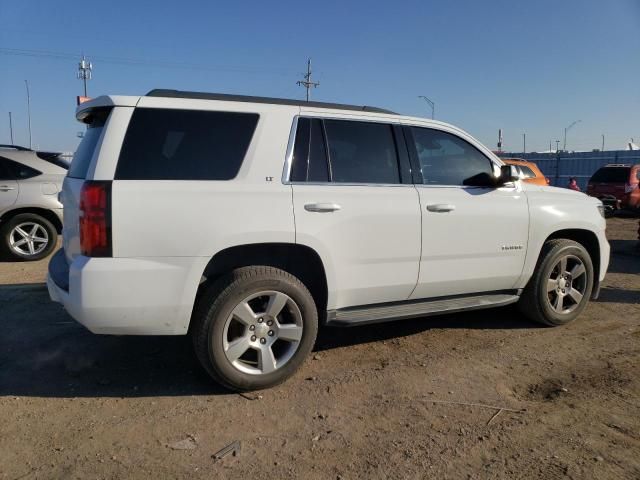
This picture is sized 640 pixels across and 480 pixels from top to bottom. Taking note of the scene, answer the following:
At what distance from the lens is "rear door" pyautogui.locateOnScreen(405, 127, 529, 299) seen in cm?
411

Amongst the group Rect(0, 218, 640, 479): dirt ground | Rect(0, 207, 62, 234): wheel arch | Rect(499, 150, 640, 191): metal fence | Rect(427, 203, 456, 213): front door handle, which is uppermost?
Rect(499, 150, 640, 191): metal fence

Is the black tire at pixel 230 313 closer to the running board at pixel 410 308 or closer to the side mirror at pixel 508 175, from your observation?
the running board at pixel 410 308

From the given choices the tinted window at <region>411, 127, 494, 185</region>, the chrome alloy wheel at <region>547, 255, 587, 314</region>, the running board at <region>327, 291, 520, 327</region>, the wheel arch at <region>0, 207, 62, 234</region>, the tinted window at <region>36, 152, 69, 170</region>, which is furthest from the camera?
the tinted window at <region>36, 152, 69, 170</region>

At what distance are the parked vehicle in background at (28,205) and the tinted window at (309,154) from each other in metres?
5.32

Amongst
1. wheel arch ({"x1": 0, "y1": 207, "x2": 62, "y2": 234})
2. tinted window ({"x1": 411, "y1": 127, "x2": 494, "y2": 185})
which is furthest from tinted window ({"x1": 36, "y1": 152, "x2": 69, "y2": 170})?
tinted window ({"x1": 411, "y1": 127, "x2": 494, "y2": 185})

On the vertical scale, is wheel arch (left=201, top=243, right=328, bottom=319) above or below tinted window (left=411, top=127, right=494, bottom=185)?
below

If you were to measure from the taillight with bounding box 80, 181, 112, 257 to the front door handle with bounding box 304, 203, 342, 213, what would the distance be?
48.8 inches

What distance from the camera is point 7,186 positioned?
25.1 ft

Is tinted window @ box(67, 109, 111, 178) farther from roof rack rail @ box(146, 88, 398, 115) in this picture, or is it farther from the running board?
the running board

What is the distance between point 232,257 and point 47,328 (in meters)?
2.35

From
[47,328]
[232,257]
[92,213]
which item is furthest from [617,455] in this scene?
[47,328]

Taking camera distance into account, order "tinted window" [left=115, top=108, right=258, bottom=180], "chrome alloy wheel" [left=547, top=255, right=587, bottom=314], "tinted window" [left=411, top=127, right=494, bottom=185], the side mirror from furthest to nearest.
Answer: "chrome alloy wheel" [left=547, top=255, right=587, bottom=314] → the side mirror → "tinted window" [left=411, top=127, right=494, bottom=185] → "tinted window" [left=115, top=108, right=258, bottom=180]

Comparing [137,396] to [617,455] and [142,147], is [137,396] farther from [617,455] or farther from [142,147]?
[617,455]

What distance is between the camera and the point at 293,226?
3492 millimetres
